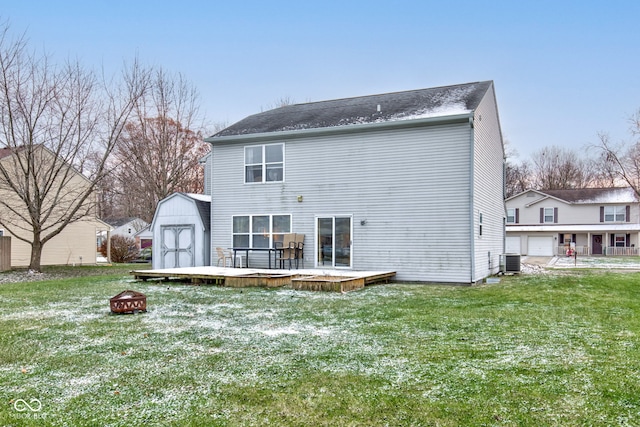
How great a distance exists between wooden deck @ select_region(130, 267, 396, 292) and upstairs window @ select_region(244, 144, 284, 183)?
10.2 feet

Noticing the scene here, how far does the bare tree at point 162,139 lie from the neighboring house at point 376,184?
12332 millimetres

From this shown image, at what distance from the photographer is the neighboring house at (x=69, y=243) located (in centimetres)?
2075

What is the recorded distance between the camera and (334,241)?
13.5 meters

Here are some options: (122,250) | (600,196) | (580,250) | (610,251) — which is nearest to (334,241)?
(122,250)

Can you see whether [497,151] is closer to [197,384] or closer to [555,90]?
[555,90]

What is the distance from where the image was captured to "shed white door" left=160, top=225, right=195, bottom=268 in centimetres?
1537

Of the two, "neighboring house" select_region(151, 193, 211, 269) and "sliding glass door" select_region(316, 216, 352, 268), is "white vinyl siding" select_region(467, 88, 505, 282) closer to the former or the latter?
"sliding glass door" select_region(316, 216, 352, 268)

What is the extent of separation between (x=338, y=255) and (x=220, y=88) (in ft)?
48.0

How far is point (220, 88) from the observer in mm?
24547

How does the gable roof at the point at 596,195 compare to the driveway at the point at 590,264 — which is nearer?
the driveway at the point at 590,264

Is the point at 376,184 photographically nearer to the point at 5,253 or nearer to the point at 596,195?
the point at 5,253

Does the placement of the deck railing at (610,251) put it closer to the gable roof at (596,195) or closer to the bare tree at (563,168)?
the gable roof at (596,195)

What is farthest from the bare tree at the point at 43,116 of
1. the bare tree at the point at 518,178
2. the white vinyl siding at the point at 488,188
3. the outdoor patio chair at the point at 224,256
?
the bare tree at the point at 518,178

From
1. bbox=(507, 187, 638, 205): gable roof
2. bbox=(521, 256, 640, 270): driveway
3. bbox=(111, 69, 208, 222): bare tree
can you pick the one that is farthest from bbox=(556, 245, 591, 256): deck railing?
bbox=(111, 69, 208, 222): bare tree
